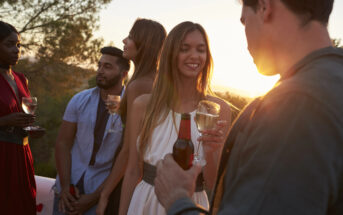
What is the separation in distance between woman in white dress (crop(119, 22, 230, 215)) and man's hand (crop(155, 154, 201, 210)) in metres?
1.14

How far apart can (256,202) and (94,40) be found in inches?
578

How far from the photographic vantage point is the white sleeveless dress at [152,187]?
2.70 metres

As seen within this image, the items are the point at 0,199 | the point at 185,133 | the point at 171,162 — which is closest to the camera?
the point at 171,162

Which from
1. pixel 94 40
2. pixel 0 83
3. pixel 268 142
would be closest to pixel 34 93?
pixel 94 40

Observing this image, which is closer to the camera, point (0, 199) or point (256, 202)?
point (256, 202)

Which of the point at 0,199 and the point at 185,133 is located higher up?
the point at 185,133

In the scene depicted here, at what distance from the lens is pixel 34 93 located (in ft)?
46.3

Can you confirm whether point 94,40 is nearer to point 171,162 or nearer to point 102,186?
point 102,186

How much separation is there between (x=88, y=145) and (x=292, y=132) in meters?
3.23

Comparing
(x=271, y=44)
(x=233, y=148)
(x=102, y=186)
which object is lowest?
(x=102, y=186)

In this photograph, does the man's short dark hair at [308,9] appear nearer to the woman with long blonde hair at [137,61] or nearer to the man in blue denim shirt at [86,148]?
the woman with long blonde hair at [137,61]

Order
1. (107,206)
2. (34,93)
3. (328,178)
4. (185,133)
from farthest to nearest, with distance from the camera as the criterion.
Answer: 1. (34,93)
2. (107,206)
3. (185,133)
4. (328,178)

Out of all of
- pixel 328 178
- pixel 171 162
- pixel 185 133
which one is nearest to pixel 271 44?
pixel 328 178

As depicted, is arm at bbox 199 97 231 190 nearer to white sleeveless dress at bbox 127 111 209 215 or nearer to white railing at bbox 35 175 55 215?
white sleeveless dress at bbox 127 111 209 215
